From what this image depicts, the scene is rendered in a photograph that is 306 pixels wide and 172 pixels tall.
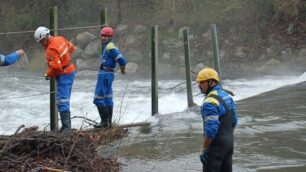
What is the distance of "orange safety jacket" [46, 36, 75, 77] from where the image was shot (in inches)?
327

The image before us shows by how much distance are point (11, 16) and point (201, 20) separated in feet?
42.0

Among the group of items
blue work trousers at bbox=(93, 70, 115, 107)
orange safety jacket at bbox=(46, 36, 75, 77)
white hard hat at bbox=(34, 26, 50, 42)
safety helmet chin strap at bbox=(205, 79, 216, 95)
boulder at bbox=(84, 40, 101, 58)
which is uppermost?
boulder at bbox=(84, 40, 101, 58)

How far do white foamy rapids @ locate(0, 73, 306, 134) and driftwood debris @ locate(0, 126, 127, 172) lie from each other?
3390mm

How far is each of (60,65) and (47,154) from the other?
2.11m

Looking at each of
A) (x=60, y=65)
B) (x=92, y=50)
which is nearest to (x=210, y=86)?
(x=60, y=65)

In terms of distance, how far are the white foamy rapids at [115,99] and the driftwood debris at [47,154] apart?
3.39 metres

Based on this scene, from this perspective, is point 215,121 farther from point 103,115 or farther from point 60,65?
point 103,115

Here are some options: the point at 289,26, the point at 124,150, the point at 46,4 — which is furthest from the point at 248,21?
the point at 124,150

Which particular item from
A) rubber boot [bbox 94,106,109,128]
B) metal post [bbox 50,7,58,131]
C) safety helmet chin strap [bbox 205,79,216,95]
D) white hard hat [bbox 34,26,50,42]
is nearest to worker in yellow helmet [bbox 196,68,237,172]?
safety helmet chin strap [bbox 205,79,216,95]

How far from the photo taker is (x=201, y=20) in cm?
2744

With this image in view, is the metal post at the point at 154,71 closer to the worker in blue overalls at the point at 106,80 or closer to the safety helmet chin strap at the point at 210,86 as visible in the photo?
the worker in blue overalls at the point at 106,80

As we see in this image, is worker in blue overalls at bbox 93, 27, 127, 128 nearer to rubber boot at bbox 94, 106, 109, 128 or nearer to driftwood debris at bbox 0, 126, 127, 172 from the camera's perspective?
rubber boot at bbox 94, 106, 109, 128

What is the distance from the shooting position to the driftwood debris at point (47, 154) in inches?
243

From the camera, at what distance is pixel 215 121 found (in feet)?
19.0
